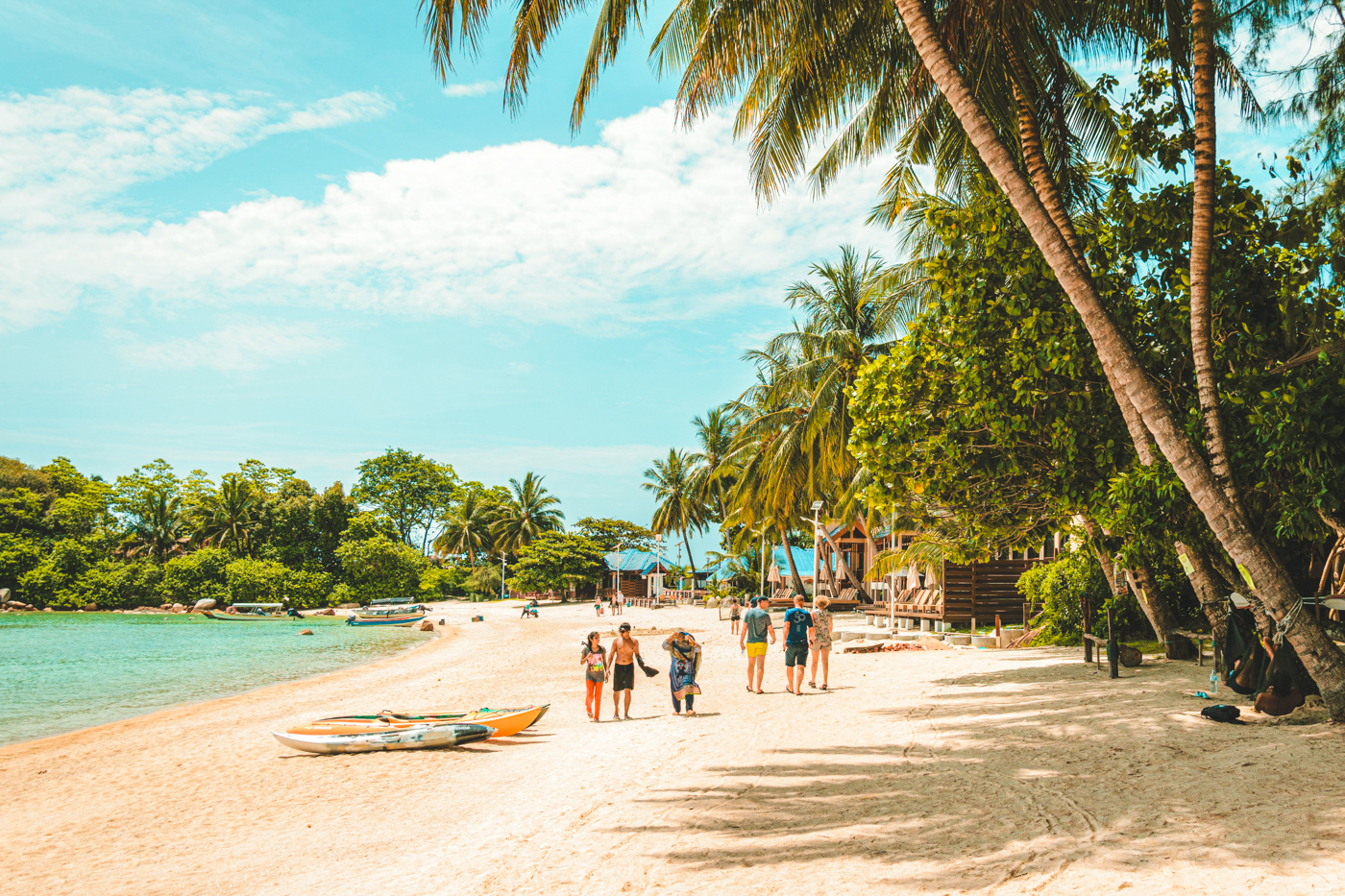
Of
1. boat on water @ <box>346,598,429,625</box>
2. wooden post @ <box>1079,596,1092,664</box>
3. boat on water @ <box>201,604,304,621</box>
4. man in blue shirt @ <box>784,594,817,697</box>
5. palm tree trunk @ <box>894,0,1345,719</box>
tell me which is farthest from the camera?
boat on water @ <box>201,604,304,621</box>

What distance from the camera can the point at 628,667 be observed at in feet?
34.6

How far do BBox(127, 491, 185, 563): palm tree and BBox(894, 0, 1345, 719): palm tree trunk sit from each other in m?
61.1

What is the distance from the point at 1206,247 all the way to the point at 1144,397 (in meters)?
1.42

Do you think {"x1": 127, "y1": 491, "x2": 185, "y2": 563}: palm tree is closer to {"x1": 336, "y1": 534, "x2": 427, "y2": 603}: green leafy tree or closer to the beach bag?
{"x1": 336, "y1": 534, "x2": 427, "y2": 603}: green leafy tree

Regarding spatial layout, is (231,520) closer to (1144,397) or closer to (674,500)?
(674,500)

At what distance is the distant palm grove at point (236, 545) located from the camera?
51344mm

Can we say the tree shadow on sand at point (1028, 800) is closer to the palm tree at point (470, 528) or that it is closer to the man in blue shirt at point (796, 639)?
the man in blue shirt at point (796, 639)

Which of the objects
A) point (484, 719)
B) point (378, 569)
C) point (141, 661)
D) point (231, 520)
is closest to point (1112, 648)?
point (484, 719)

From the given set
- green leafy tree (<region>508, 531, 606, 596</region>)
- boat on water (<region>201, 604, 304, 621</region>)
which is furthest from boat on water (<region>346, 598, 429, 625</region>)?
green leafy tree (<region>508, 531, 606, 596</region>)

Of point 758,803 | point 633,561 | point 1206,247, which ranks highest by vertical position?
point 1206,247

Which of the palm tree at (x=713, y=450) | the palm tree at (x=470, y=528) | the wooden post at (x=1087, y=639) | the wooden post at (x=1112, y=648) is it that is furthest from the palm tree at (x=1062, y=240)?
the palm tree at (x=470, y=528)

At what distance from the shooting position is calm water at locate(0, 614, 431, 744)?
16675 mm

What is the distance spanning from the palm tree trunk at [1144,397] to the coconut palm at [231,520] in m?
56.8

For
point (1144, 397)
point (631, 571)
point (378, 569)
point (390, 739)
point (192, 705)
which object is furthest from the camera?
point (631, 571)
